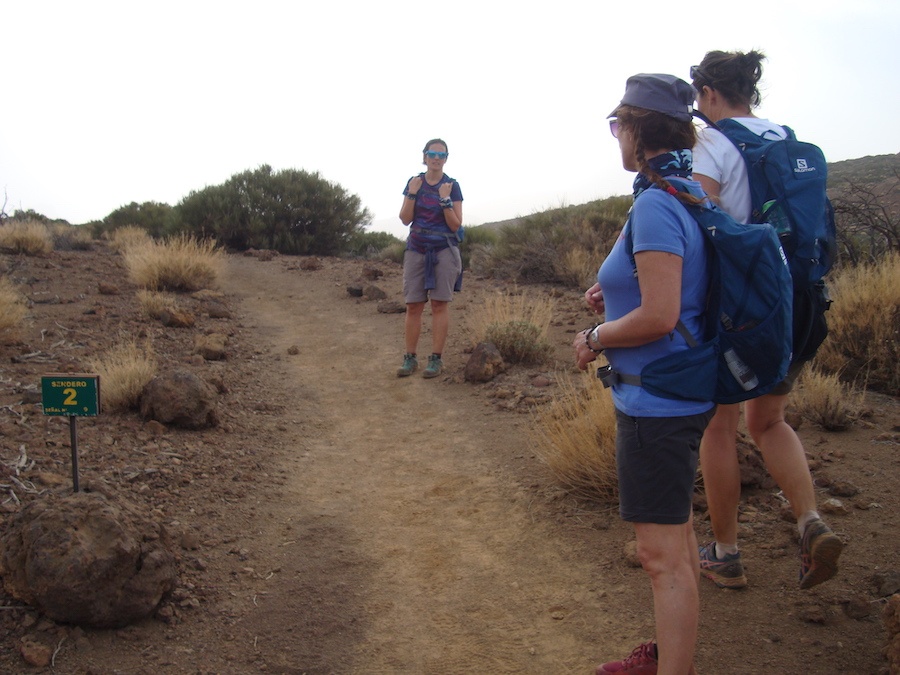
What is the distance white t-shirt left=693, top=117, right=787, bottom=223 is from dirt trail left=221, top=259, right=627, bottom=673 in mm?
1753

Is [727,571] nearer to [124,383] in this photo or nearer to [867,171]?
[124,383]

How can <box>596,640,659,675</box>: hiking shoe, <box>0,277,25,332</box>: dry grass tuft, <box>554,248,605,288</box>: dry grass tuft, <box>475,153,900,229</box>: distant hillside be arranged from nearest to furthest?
1. <box>596,640,659,675</box>: hiking shoe
2. <box>0,277,25,332</box>: dry grass tuft
3. <box>554,248,605,288</box>: dry grass tuft
4. <box>475,153,900,229</box>: distant hillside

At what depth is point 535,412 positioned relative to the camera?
587cm

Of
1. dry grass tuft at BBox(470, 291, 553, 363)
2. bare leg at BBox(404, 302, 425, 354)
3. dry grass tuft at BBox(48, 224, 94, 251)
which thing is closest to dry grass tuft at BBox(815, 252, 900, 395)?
dry grass tuft at BBox(470, 291, 553, 363)

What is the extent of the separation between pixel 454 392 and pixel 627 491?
4.42m

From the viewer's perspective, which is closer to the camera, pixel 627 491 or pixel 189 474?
pixel 627 491

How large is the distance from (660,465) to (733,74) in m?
1.66

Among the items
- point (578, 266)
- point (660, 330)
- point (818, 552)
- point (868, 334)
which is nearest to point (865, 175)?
point (578, 266)

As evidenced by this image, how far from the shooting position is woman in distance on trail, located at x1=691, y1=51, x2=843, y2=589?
9.05 ft

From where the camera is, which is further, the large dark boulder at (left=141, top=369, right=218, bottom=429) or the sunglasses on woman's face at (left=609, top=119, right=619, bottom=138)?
the large dark boulder at (left=141, top=369, right=218, bottom=429)

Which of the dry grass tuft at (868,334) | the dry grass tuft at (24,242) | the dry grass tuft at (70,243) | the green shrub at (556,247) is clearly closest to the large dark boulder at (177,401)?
the dry grass tuft at (868,334)

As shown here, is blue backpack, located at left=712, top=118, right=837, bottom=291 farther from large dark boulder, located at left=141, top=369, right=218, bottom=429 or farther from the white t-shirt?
large dark boulder, located at left=141, top=369, right=218, bottom=429

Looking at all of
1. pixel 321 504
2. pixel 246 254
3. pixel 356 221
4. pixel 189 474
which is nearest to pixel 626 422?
pixel 321 504

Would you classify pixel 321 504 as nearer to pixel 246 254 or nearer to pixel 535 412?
pixel 535 412
